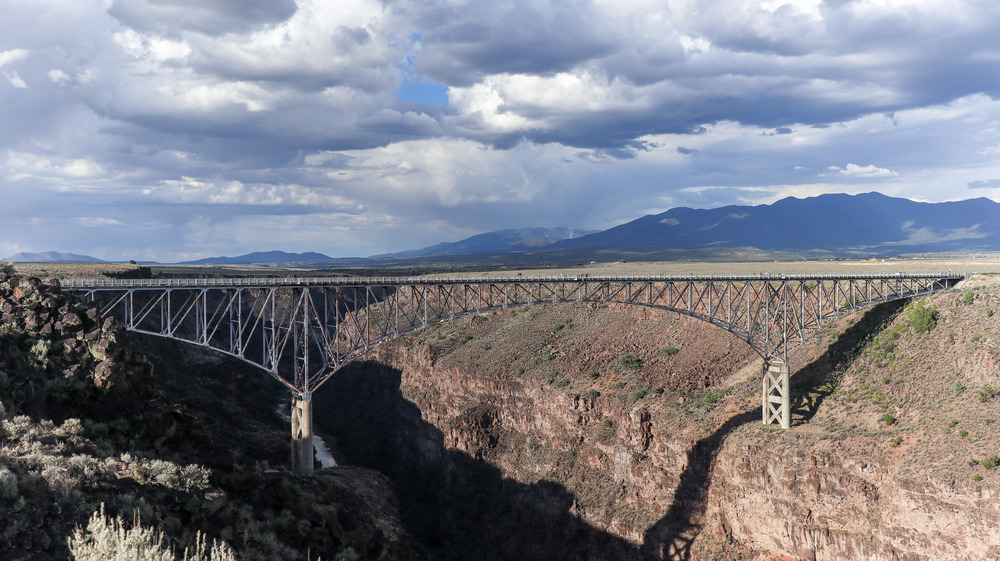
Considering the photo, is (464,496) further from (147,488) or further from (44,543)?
(44,543)

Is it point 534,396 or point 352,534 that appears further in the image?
point 534,396

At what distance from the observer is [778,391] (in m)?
53.9

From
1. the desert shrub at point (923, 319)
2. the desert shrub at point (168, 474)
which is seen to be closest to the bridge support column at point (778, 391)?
the desert shrub at point (923, 319)

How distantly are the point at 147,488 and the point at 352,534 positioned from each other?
35.4 feet

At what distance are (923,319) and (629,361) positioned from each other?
85.7 feet

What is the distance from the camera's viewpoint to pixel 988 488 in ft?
132

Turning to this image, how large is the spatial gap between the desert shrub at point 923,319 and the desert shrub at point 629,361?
24.3 m

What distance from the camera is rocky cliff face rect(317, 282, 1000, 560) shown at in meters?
44.6

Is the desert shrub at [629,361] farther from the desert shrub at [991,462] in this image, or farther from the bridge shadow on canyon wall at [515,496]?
the desert shrub at [991,462]

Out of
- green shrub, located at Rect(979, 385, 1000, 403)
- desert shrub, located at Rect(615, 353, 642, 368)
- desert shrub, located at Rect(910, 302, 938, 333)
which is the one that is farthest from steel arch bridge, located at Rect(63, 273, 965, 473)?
green shrub, located at Rect(979, 385, 1000, 403)

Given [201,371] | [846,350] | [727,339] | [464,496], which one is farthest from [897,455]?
[201,371]

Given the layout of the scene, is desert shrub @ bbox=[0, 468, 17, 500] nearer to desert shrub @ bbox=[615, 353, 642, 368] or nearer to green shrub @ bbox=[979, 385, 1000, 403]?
green shrub @ bbox=[979, 385, 1000, 403]

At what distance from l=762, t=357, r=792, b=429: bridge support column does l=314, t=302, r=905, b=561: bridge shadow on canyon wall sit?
1.75 meters

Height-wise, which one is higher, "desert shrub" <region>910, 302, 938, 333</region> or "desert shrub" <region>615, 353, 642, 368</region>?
"desert shrub" <region>910, 302, 938, 333</region>
